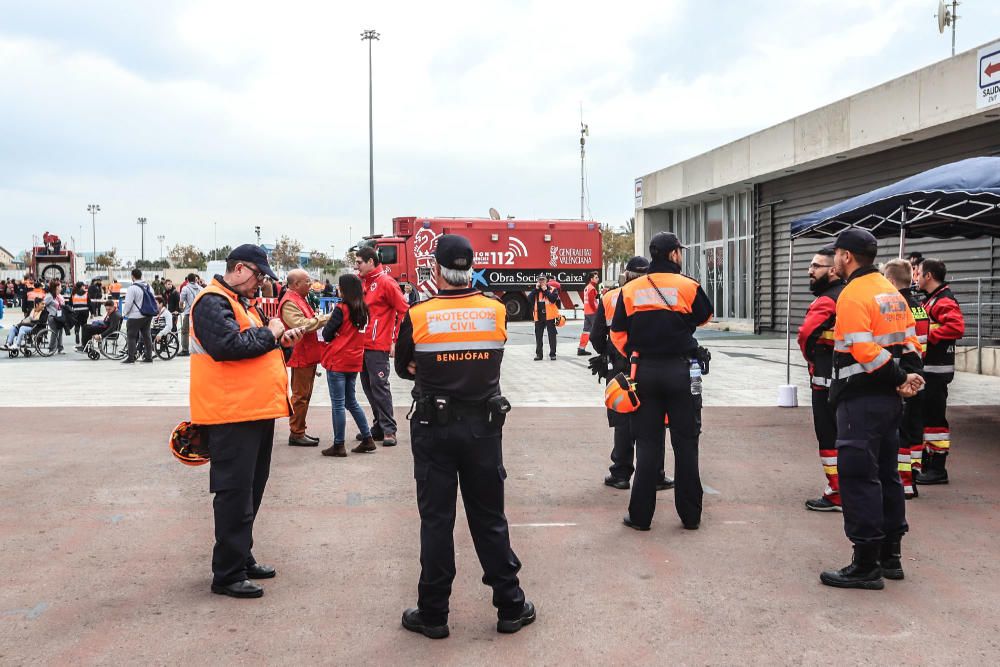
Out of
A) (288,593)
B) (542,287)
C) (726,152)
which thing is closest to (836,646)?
(288,593)

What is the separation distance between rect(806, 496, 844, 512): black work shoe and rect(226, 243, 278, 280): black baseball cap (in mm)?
4102

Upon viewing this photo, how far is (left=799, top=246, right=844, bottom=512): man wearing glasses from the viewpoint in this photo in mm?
6172

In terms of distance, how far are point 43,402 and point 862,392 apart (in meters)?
→ 11.0

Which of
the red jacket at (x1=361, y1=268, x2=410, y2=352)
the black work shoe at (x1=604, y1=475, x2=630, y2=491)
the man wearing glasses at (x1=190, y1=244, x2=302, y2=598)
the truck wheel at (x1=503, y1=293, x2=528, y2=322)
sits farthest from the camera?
the truck wheel at (x1=503, y1=293, x2=528, y2=322)

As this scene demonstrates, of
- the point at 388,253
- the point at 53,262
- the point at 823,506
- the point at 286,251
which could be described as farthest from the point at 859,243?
the point at 286,251

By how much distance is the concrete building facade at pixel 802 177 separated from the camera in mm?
17000

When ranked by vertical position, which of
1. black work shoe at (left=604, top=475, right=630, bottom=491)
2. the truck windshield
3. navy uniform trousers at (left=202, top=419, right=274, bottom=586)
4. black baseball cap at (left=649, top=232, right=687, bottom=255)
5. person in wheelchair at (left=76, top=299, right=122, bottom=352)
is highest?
the truck windshield

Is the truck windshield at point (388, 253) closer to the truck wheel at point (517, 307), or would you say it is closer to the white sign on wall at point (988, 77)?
the truck wheel at point (517, 307)

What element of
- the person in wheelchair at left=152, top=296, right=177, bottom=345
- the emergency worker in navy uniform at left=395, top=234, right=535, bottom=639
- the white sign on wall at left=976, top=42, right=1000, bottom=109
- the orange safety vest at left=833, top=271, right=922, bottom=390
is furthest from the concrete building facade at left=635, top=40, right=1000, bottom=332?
the person in wheelchair at left=152, top=296, right=177, bottom=345

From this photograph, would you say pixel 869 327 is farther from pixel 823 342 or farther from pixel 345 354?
pixel 345 354

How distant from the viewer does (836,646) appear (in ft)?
13.3

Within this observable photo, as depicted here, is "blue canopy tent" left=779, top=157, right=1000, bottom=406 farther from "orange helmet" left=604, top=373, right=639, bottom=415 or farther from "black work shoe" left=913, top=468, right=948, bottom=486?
"orange helmet" left=604, top=373, right=639, bottom=415

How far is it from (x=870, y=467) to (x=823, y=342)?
1566mm

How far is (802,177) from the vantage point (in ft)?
78.1
